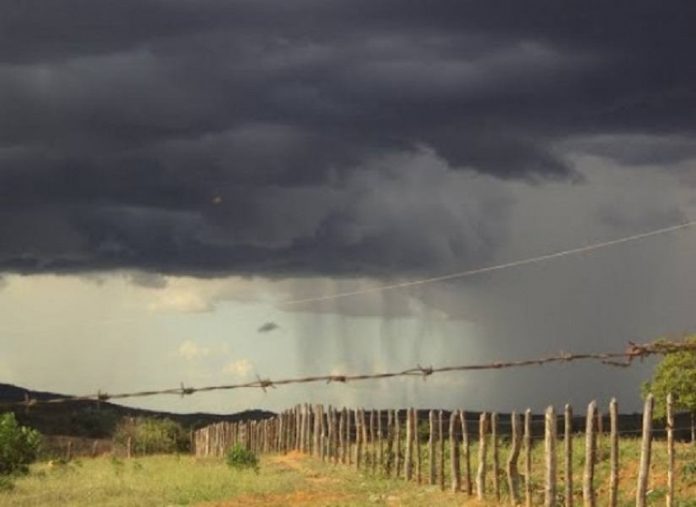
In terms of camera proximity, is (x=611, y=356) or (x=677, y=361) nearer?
(x=611, y=356)

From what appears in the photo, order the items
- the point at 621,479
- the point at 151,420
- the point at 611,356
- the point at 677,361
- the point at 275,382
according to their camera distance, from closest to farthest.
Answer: the point at 611,356 → the point at 275,382 → the point at 621,479 → the point at 677,361 → the point at 151,420

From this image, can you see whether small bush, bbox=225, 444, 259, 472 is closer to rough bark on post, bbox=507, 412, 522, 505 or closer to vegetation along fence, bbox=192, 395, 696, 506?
vegetation along fence, bbox=192, 395, 696, 506

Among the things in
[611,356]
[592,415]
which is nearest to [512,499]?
[592,415]

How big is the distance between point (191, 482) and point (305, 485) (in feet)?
9.81

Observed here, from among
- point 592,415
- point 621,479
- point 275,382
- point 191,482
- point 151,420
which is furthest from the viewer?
point 151,420

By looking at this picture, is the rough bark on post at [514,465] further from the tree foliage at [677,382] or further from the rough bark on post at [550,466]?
the tree foliage at [677,382]

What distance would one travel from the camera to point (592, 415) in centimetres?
2114

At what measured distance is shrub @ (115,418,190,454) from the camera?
63.0 meters

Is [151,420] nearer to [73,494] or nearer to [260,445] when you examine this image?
[260,445]

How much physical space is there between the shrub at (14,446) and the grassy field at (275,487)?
2405 mm

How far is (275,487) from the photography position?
28.7 metres

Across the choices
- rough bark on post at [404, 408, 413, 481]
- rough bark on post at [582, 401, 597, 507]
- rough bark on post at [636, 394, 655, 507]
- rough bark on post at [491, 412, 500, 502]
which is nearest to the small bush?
rough bark on post at [404, 408, 413, 481]

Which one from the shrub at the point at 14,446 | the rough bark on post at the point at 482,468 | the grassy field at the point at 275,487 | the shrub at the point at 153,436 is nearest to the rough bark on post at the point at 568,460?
the grassy field at the point at 275,487

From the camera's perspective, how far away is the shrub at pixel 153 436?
207 feet
